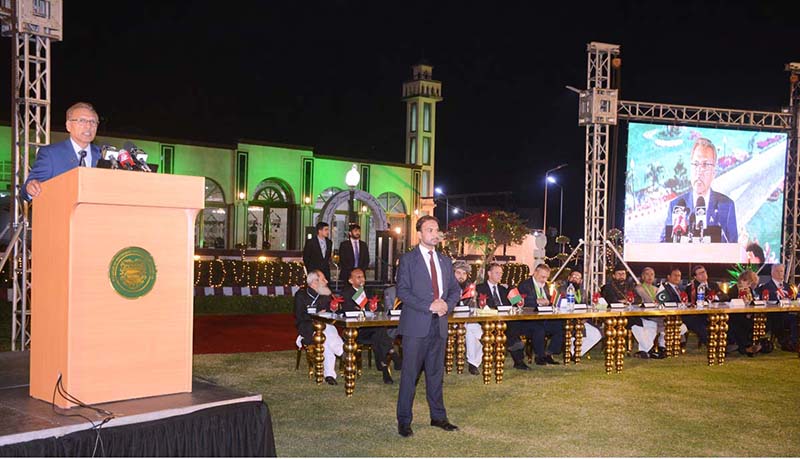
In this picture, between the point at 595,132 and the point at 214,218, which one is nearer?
the point at 595,132

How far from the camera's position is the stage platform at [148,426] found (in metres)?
2.71

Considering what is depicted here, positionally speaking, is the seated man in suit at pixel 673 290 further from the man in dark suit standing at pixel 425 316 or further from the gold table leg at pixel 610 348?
the man in dark suit standing at pixel 425 316

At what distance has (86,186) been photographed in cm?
272

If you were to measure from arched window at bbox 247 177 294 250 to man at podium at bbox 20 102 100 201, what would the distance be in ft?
62.4

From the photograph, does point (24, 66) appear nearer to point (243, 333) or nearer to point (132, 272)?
point (243, 333)

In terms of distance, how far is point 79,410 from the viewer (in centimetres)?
281

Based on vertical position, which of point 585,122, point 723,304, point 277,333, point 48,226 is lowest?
point 277,333

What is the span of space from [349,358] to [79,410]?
13.0 ft

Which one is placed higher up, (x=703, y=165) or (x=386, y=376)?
(x=703, y=165)

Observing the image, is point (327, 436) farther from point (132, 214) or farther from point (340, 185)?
point (340, 185)

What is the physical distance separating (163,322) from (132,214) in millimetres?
429

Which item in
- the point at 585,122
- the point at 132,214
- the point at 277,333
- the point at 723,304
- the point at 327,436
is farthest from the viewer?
the point at 585,122

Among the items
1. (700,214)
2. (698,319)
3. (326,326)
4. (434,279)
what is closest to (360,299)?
(326,326)

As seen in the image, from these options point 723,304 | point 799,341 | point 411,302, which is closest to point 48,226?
point 411,302
